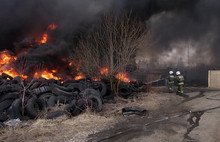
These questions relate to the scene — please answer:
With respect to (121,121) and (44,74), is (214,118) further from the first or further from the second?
(44,74)

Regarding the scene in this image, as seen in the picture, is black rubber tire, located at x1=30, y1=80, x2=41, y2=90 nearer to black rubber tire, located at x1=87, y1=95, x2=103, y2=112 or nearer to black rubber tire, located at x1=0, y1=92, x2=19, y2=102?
black rubber tire, located at x1=0, y1=92, x2=19, y2=102

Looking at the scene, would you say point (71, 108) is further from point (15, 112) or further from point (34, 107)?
point (15, 112)

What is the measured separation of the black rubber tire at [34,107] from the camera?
254 inches

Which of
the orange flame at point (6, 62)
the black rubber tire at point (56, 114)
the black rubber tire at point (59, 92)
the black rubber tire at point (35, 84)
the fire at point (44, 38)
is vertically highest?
the fire at point (44, 38)

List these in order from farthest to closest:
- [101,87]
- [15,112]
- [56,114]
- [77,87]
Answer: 1. [101,87]
2. [77,87]
3. [15,112]
4. [56,114]

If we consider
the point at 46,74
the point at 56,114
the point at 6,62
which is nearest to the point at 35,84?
the point at 56,114

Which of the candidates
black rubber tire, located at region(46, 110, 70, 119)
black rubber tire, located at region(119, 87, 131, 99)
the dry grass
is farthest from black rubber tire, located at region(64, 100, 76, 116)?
black rubber tire, located at region(119, 87, 131, 99)

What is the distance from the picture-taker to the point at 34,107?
23.0 feet

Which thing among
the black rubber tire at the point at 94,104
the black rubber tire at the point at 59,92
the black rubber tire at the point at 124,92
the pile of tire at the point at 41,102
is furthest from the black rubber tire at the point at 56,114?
the black rubber tire at the point at 124,92

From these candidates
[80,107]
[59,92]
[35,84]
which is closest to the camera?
[80,107]

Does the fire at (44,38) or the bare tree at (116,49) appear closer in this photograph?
the bare tree at (116,49)

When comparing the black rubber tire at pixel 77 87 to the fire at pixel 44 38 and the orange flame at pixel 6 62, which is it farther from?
the fire at pixel 44 38

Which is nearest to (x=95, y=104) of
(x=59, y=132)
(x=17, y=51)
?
(x=59, y=132)

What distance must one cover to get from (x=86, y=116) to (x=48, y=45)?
1344 cm
